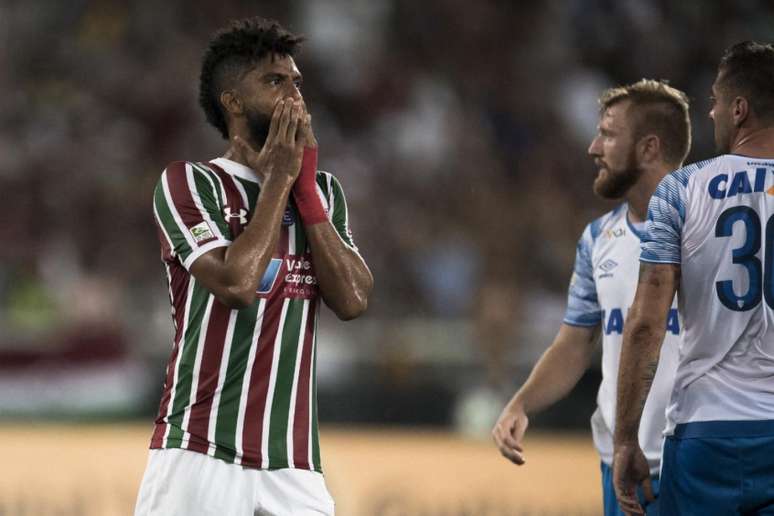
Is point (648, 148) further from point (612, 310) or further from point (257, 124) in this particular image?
point (257, 124)

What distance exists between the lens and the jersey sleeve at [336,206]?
Result: 363 cm

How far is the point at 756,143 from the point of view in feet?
11.5

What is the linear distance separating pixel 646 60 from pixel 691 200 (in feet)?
33.4

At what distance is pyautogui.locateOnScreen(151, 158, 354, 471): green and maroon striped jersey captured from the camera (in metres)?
3.29

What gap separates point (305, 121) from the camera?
3416 millimetres

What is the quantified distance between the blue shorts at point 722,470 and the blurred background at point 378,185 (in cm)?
627

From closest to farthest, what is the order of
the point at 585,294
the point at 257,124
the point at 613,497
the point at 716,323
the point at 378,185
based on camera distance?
the point at 716,323 → the point at 257,124 → the point at 613,497 → the point at 585,294 → the point at 378,185

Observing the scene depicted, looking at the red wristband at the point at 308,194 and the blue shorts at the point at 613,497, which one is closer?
the red wristband at the point at 308,194

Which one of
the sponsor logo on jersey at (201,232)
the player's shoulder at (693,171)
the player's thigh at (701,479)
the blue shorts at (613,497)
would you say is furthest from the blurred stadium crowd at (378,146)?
the sponsor logo on jersey at (201,232)

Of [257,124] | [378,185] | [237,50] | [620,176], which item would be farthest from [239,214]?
[378,185]

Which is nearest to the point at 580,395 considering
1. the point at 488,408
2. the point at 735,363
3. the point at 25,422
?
the point at 488,408

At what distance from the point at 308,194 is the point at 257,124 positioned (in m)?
0.28

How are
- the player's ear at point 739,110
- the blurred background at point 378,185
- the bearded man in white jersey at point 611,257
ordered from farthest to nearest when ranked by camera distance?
1. the blurred background at point 378,185
2. the bearded man in white jersey at point 611,257
3. the player's ear at point 739,110

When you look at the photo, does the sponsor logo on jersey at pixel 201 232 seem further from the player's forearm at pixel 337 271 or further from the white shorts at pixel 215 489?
the white shorts at pixel 215 489
